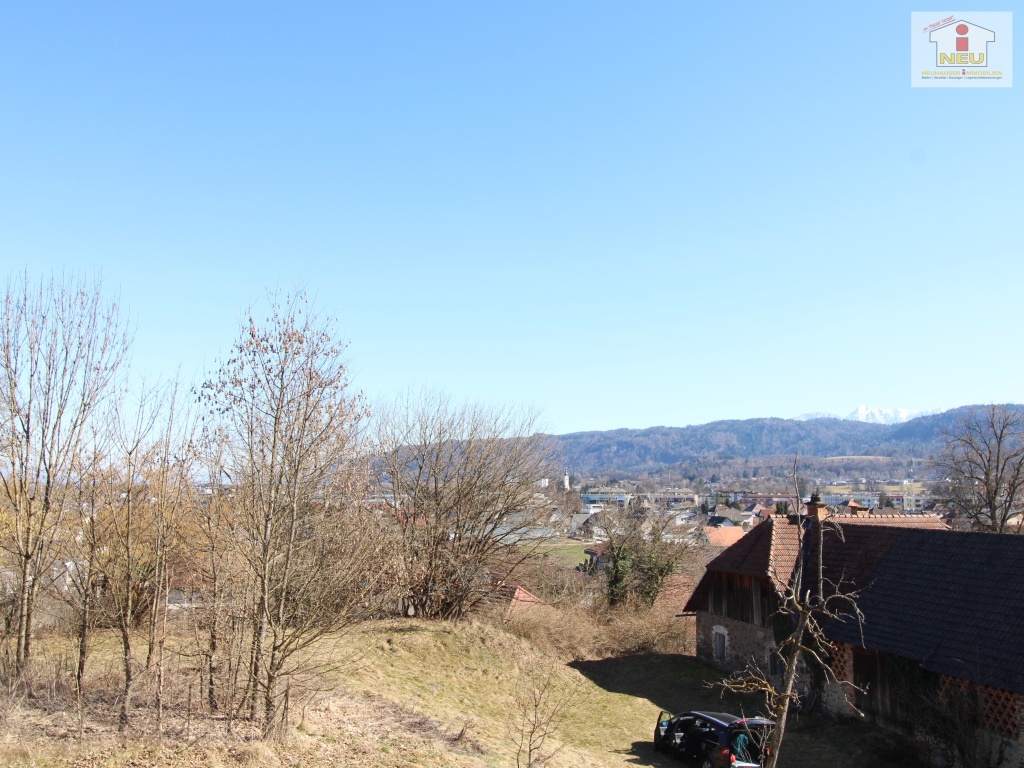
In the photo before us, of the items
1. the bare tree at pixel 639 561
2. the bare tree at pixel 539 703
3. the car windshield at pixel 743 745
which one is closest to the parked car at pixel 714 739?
the car windshield at pixel 743 745

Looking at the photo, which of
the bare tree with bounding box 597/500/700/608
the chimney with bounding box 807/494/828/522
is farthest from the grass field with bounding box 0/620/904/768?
the bare tree with bounding box 597/500/700/608

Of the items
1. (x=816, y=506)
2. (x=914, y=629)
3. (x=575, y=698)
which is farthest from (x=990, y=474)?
(x=575, y=698)

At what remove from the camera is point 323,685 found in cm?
1549

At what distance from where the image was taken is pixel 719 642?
2578 cm

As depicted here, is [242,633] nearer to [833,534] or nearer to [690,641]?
[833,534]

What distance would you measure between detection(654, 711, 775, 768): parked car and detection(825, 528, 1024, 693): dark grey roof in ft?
16.6

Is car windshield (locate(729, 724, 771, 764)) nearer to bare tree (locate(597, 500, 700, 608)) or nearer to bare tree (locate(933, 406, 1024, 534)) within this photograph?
bare tree (locate(597, 500, 700, 608))

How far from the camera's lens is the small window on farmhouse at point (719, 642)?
→ 2530 cm

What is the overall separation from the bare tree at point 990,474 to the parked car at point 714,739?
30.3 meters

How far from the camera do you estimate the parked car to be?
14.3m

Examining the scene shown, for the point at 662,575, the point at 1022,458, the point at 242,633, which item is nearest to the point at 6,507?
the point at 242,633

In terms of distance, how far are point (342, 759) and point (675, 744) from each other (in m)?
9.04

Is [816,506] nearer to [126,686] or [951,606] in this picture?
[951,606]

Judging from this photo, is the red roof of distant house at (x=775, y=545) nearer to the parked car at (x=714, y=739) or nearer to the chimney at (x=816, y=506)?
the chimney at (x=816, y=506)
